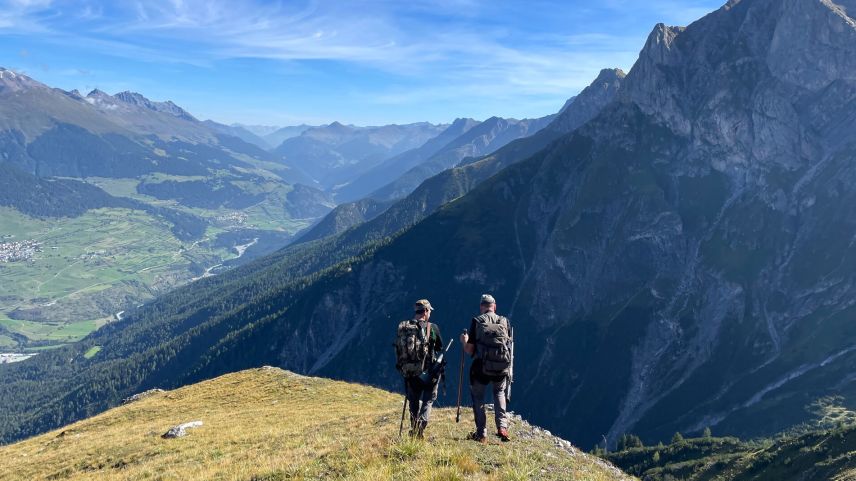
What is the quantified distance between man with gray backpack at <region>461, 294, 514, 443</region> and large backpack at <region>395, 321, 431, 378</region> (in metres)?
1.70

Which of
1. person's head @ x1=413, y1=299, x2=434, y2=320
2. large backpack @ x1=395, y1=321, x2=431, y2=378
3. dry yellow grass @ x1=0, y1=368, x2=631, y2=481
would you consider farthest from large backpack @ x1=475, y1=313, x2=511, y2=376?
dry yellow grass @ x1=0, y1=368, x2=631, y2=481

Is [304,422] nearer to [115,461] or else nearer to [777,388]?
[115,461]

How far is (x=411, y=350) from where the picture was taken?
68.1 feet

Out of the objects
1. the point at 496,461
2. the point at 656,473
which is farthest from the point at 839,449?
the point at 496,461

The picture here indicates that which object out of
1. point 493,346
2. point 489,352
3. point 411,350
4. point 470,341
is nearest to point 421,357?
point 411,350

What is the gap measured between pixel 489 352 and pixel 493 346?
0.99 ft

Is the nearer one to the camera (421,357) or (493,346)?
(493,346)

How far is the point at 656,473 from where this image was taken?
120 metres

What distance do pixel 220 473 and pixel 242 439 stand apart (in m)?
11.3

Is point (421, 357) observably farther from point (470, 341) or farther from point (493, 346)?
point (493, 346)

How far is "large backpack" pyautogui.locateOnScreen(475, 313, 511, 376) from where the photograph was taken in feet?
66.1

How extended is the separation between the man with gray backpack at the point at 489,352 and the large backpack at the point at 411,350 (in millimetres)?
1704

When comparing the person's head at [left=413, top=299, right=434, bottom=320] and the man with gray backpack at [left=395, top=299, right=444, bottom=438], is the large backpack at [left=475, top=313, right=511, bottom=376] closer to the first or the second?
the man with gray backpack at [left=395, top=299, right=444, bottom=438]

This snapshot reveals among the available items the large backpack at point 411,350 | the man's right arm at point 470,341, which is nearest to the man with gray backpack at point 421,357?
the large backpack at point 411,350
